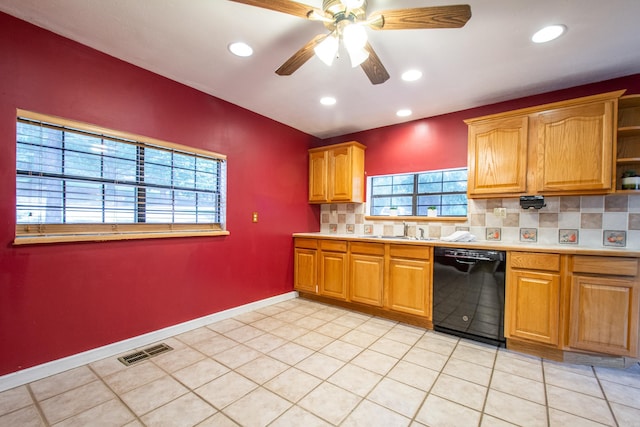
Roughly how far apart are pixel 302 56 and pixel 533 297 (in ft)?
8.90

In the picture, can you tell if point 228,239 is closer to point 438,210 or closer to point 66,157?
point 66,157

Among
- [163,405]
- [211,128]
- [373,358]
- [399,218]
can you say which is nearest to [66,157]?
[211,128]

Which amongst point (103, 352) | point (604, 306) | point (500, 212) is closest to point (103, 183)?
point (103, 352)

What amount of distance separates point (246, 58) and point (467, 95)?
2.26 m

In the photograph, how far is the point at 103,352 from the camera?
2.24 meters

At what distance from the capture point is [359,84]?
2701 millimetres

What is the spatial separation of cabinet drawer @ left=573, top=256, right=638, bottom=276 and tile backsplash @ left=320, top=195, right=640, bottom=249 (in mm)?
511

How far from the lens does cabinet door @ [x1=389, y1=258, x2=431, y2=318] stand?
287 cm

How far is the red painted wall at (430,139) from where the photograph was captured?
9.15ft

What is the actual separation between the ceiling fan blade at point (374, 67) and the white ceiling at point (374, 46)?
256 mm

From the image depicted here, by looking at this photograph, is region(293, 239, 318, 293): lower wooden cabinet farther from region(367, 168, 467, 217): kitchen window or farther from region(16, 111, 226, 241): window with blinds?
region(16, 111, 226, 241): window with blinds

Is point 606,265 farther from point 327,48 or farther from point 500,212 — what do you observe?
point 327,48

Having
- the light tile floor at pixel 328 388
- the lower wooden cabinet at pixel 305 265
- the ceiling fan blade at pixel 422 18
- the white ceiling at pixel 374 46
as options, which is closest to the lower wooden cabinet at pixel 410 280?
the light tile floor at pixel 328 388

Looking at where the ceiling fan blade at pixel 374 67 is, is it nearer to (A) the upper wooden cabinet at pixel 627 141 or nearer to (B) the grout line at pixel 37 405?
(A) the upper wooden cabinet at pixel 627 141
